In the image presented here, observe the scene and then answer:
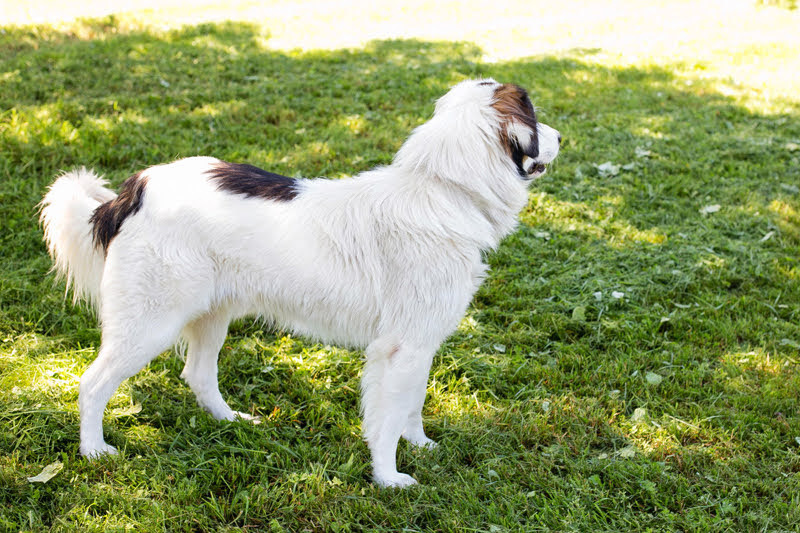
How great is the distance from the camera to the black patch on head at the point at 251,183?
9.95 ft

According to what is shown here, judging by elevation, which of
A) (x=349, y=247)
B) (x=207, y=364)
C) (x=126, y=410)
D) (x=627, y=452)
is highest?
(x=349, y=247)

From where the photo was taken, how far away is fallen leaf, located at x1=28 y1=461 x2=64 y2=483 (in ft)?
9.68

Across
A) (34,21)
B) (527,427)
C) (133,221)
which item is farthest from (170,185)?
(34,21)

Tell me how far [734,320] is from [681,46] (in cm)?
905

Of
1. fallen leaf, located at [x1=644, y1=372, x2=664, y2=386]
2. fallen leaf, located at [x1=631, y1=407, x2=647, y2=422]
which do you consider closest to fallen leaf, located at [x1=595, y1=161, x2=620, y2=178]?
fallen leaf, located at [x1=644, y1=372, x2=664, y2=386]

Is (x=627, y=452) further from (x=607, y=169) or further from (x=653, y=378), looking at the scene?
(x=607, y=169)

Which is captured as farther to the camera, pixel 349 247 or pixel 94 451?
pixel 94 451

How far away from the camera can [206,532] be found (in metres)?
2.83

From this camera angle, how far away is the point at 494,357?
4191 mm

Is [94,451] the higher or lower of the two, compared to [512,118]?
lower

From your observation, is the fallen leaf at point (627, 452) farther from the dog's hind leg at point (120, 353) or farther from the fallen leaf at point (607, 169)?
the fallen leaf at point (607, 169)

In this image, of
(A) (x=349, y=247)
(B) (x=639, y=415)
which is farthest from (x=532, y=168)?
(B) (x=639, y=415)

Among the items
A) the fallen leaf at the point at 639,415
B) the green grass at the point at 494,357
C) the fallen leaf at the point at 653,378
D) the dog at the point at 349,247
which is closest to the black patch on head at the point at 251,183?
the dog at the point at 349,247

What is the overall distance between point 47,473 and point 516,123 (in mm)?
2675
